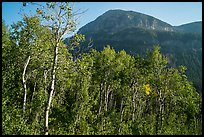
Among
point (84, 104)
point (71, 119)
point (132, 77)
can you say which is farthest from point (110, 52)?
point (71, 119)

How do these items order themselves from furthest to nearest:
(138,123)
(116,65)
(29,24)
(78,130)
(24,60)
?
(116,65)
(138,123)
(78,130)
(24,60)
(29,24)

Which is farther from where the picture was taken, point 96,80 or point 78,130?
point 96,80

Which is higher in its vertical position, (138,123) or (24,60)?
(24,60)

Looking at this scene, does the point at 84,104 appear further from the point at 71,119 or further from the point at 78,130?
the point at 78,130

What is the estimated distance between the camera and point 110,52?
52.6 m

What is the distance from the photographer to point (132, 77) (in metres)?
52.0

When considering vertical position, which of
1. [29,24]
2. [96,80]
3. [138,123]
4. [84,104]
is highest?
[29,24]

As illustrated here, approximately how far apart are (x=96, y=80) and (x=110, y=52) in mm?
5965

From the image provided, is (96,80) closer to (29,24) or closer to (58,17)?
(29,24)

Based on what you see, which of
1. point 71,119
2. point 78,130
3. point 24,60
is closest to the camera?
point 24,60

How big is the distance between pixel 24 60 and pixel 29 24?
16.6 ft

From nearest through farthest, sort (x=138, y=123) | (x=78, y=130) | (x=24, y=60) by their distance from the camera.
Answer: (x=24, y=60), (x=78, y=130), (x=138, y=123)

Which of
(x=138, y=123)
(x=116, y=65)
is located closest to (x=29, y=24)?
(x=116, y=65)

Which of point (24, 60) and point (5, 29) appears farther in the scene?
point (5, 29)
